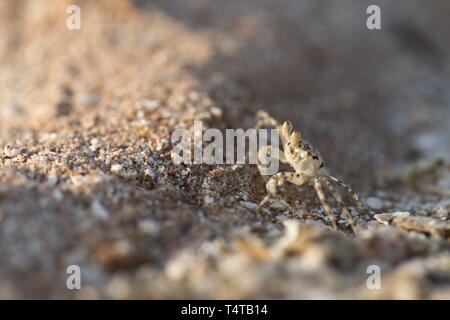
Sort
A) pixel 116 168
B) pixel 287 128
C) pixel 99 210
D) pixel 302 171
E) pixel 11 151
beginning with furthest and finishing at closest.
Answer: pixel 287 128 → pixel 302 171 → pixel 11 151 → pixel 116 168 → pixel 99 210

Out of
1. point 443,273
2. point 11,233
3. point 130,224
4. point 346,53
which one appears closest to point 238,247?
point 130,224

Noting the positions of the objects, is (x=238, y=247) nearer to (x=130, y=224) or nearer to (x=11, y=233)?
(x=130, y=224)

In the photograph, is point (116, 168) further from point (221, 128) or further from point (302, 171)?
point (302, 171)

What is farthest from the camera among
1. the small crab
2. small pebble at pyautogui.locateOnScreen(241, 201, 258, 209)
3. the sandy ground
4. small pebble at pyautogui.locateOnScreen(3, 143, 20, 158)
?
the small crab

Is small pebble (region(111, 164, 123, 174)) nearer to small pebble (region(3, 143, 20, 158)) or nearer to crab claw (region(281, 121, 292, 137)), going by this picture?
small pebble (region(3, 143, 20, 158))

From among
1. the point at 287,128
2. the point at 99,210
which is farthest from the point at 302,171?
the point at 99,210

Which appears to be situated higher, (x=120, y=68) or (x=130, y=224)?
(x=120, y=68)

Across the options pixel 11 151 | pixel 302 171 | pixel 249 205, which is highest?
pixel 11 151

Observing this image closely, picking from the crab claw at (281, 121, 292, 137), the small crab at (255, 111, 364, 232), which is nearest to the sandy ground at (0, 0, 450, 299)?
the small crab at (255, 111, 364, 232)
